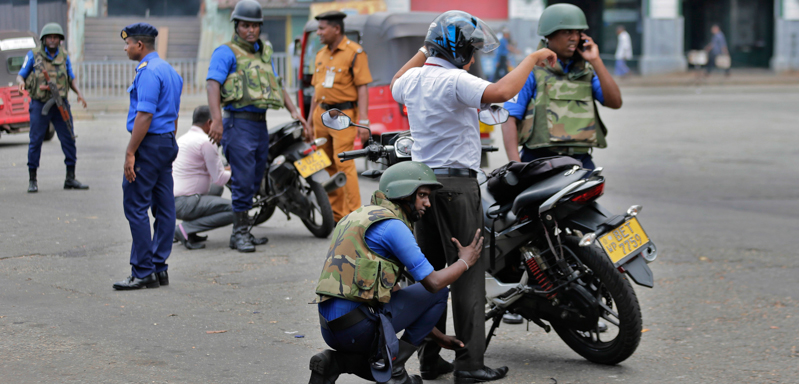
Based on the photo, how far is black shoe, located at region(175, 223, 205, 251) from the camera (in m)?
7.06

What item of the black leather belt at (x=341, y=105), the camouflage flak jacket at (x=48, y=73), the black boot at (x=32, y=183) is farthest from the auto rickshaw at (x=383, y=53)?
the black boot at (x=32, y=183)

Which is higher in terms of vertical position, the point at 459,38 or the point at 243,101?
the point at 459,38

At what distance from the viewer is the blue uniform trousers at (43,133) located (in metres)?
9.50

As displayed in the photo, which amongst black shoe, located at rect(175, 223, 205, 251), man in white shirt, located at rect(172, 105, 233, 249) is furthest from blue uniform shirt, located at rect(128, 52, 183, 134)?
black shoe, located at rect(175, 223, 205, 251)

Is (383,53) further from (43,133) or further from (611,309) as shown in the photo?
(611,309)

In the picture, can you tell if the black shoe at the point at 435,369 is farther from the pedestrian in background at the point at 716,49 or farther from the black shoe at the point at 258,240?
the pedestrian in background at the point at 716,49

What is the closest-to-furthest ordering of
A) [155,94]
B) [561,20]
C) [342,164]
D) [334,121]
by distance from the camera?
[334,121], [561,20], [155,94], [342,164]

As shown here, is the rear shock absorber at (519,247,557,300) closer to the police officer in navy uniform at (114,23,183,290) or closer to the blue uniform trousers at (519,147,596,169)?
the blue uniform trousers at (519,147,596,169)

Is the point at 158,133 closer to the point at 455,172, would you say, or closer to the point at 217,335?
the point at 217,335

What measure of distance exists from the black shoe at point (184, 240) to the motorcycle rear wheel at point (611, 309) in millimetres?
3713

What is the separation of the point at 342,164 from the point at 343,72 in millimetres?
826

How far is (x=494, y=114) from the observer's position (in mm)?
3879

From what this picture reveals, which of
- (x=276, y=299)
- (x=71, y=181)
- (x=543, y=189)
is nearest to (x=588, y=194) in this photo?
(x=543, y=189)

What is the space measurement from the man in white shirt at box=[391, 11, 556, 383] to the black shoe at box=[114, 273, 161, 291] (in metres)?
2.33
